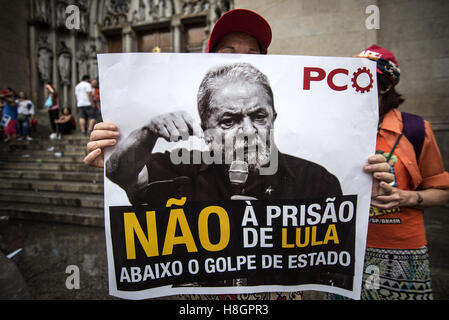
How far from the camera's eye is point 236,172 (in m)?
0.92

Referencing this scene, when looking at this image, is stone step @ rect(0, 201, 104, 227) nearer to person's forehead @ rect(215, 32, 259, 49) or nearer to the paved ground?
the paved ground

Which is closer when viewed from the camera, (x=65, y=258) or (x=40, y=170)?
(x=65, y=258)

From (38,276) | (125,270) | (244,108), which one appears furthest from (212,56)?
(38,276)

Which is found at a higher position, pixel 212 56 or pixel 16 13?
pixel 16 13

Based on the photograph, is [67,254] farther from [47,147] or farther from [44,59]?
[44,59]

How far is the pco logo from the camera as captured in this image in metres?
0.92

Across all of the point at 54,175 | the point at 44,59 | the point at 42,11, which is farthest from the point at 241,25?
the point at 42,11

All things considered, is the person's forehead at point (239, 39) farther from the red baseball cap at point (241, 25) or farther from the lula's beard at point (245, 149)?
the lula's beard at point (245, 149)

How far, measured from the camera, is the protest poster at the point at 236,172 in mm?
901

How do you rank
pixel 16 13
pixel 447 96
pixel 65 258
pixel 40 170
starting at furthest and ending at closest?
pixel 16 13 → pixel 40 170 → pixel 447 96 → pixel 65 258

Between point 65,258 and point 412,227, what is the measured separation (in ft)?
10.7

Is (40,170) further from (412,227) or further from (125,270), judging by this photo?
(412,227)

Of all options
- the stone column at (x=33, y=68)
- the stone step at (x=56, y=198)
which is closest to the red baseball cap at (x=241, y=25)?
the stone step at (x=56, y=198)

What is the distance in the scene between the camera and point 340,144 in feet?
3.04
